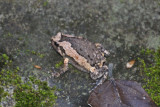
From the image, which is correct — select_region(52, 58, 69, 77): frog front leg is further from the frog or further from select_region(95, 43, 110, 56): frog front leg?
select_region(95, 43, 110, 56): frog front leg

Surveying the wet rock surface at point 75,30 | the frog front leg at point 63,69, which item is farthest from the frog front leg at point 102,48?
the frog front leg at point 63,69

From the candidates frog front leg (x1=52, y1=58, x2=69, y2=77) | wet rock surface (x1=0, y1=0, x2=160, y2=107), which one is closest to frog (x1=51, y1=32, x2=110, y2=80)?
frog front leg (x1=52, y1=58, x2=69, y2=77)

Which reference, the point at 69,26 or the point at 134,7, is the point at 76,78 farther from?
the point at 134,7

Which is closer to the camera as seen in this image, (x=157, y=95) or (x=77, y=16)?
(x=157, y=95)

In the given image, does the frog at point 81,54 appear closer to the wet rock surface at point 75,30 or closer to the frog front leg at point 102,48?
the frog front leg at point 102,48

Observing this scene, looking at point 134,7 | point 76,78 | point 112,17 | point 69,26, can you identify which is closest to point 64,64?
point 76,78

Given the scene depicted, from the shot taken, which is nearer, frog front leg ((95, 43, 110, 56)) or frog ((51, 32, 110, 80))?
frog ((51, 32, 110, 80))
